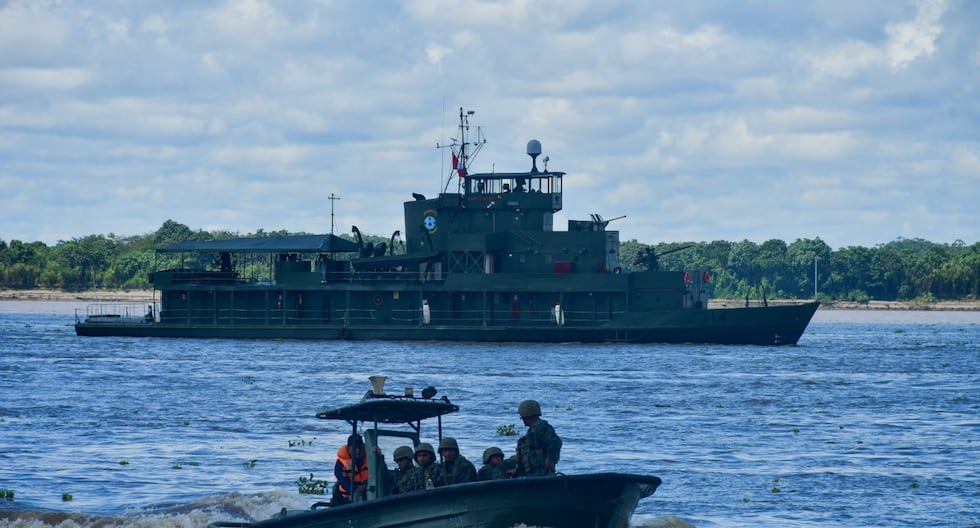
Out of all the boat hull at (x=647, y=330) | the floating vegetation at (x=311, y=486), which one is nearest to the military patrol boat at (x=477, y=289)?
the boat hull at (x=647, y=330)

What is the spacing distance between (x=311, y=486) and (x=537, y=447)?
9.18 metres

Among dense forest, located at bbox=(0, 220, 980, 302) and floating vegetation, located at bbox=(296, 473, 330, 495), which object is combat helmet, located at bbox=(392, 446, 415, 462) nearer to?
floating vegetation, located at bbox=(296, 473, 330, 495)

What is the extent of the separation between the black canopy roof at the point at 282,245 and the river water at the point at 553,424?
645cm

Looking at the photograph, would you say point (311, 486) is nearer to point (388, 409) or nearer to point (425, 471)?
point (388, 409)

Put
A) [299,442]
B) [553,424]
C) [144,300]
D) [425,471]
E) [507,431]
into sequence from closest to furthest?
[425,471]
[299,442]
[507,431]
[553,424]
[144,300]

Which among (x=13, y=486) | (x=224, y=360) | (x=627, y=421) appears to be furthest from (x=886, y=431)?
(x=224, y=360)

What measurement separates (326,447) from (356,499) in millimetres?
13983

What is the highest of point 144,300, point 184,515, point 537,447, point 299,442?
point 144,300

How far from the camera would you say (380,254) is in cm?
7719

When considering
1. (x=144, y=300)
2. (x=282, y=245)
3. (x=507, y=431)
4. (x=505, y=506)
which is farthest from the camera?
(x=144, y=300)

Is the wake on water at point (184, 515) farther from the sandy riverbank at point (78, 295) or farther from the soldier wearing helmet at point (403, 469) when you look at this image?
the sandy riverbank at point (78, 295)

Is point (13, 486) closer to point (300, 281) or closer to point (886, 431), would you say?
point (886, 431)

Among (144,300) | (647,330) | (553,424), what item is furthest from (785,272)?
(553,424)

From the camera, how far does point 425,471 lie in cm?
2002
